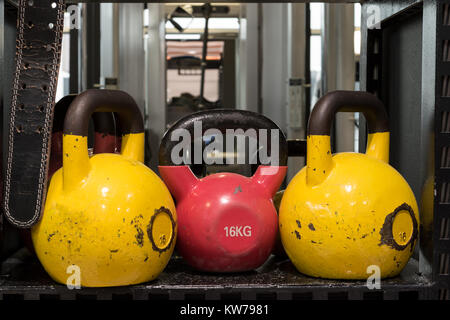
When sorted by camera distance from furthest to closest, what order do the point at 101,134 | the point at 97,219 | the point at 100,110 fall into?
the point at 101,134 → the point at 100,110 → the point at 97,219

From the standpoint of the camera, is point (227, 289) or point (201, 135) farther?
point (201, 135)

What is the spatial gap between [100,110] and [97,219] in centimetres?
19

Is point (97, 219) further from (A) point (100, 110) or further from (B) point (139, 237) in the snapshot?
(A) point (100, 110)

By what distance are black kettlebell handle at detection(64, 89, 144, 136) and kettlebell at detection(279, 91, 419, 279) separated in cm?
29

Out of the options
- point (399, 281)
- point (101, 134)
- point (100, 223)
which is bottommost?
point (399, 281)

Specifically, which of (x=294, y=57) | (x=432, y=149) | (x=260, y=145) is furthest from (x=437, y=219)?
(x=294, y=57)

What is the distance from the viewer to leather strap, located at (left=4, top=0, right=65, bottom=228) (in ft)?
2.65

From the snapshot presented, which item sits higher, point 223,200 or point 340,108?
point 340,108

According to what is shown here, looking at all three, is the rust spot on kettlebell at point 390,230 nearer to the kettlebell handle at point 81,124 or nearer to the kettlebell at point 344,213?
the kettlebell at point 344,213

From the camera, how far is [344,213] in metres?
0.83

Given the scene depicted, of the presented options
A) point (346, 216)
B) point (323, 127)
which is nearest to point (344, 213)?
point (346, 216)

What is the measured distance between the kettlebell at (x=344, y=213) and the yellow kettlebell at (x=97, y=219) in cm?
20

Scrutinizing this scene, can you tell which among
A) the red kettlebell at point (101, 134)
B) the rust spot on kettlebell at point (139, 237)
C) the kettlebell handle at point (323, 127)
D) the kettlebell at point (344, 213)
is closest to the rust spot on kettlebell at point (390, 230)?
the kettlebell at point (344, 213)

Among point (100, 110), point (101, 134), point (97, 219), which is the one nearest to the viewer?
point (97, 219)
